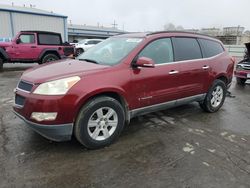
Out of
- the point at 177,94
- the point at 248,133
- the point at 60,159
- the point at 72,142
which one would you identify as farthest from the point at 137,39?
the point at 248,133

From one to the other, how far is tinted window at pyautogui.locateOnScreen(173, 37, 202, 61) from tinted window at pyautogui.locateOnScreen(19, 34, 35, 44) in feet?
31.0

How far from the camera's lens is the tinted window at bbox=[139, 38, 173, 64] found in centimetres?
404

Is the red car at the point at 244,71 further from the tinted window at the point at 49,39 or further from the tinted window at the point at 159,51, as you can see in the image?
the tinted window at the point at 49,39

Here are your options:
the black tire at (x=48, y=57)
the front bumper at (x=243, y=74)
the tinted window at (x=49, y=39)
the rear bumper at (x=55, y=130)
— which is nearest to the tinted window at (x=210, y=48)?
the rear bumper at (x=55, y=130)

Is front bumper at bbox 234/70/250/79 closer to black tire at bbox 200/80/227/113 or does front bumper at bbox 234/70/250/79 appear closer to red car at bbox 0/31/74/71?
black tire at bbox 200/80/227/113

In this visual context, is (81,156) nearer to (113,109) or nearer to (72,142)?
(72,142)

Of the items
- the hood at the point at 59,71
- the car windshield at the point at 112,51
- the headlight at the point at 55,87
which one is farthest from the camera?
the car windshield at the point at 112,51

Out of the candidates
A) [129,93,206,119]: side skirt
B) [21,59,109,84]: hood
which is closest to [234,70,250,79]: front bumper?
[129,93,206,119]: side skirt

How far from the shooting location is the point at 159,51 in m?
4.22

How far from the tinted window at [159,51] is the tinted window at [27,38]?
952cm

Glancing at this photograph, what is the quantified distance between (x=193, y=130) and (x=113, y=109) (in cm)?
167

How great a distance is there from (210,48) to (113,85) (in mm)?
2862

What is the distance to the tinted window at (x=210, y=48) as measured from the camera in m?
5.09

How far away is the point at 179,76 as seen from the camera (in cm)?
441
